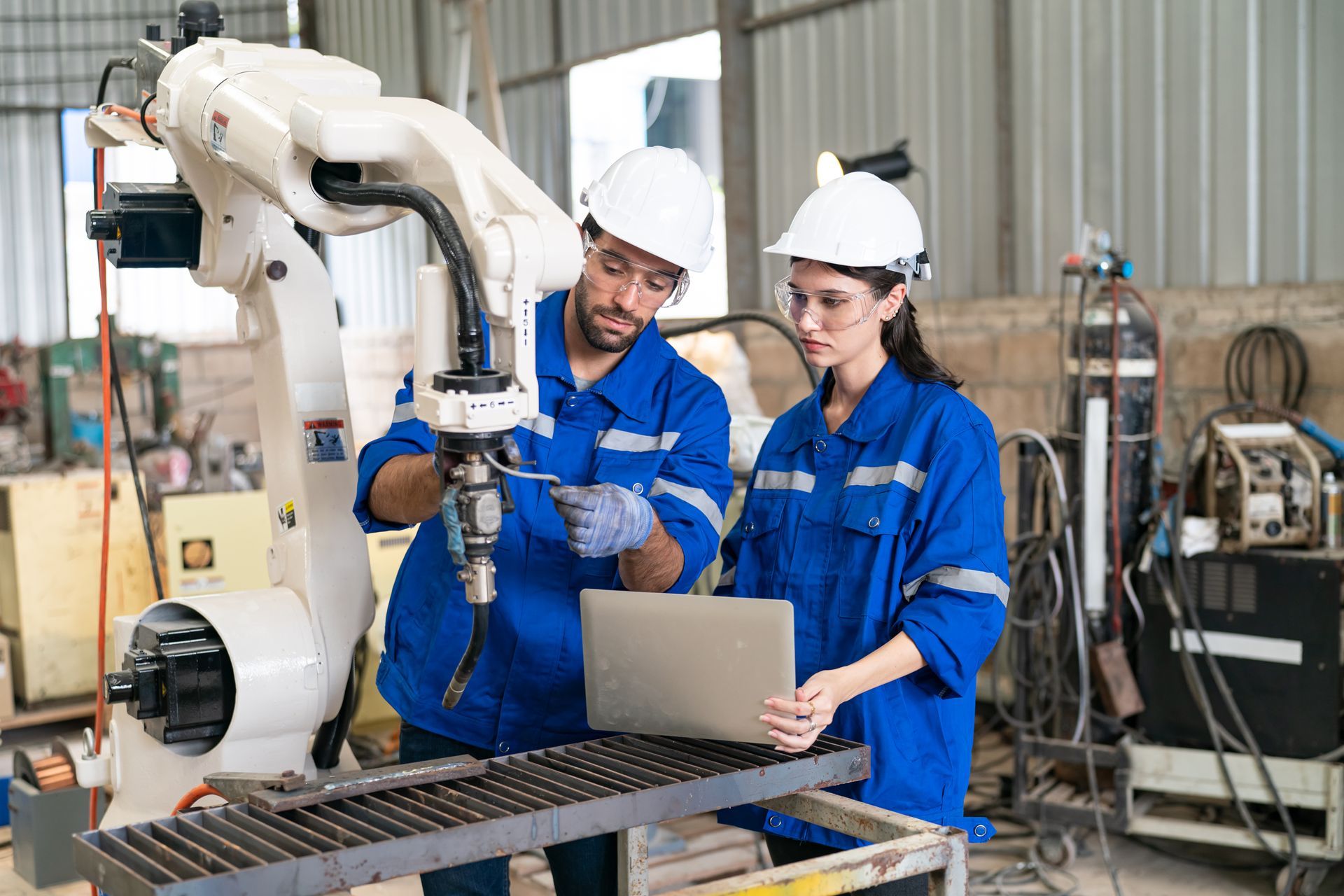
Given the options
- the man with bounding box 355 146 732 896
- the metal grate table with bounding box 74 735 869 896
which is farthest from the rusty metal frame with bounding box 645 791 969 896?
the man with bounding box 355 146 732 896

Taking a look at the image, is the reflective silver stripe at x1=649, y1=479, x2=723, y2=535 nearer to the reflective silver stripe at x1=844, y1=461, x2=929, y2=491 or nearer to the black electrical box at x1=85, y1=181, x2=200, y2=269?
the reflective silver stripe at x1=844, y1=461, x2=929, y2=491

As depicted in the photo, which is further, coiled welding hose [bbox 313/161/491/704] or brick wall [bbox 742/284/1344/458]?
brick wall [bbox 742/284/1344/458]

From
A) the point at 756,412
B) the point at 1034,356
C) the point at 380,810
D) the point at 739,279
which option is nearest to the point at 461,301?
A: the point at 380,810

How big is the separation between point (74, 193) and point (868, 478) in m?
8.86

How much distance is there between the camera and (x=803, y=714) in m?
1.32

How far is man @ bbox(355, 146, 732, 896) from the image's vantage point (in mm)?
1568

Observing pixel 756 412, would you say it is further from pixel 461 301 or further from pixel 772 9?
pixel 461 301

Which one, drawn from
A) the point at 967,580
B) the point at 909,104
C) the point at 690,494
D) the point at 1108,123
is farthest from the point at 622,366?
the point at 909,104

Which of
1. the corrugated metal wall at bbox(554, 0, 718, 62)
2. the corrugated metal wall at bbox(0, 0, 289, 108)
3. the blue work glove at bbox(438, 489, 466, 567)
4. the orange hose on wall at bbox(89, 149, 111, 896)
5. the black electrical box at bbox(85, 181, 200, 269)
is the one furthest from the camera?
the corrugated metal wall at bbox(0, 0, 289, 108)

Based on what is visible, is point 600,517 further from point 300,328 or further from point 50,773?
point 50,773

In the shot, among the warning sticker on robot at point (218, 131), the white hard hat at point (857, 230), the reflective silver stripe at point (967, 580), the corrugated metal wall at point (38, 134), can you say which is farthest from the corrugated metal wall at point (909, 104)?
the corrugated metal wall at point (38, 134)

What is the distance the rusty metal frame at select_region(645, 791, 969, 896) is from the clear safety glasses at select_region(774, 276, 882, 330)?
22.7 inches

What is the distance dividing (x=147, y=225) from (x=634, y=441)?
75cm

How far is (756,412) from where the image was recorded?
4922 millimetres
